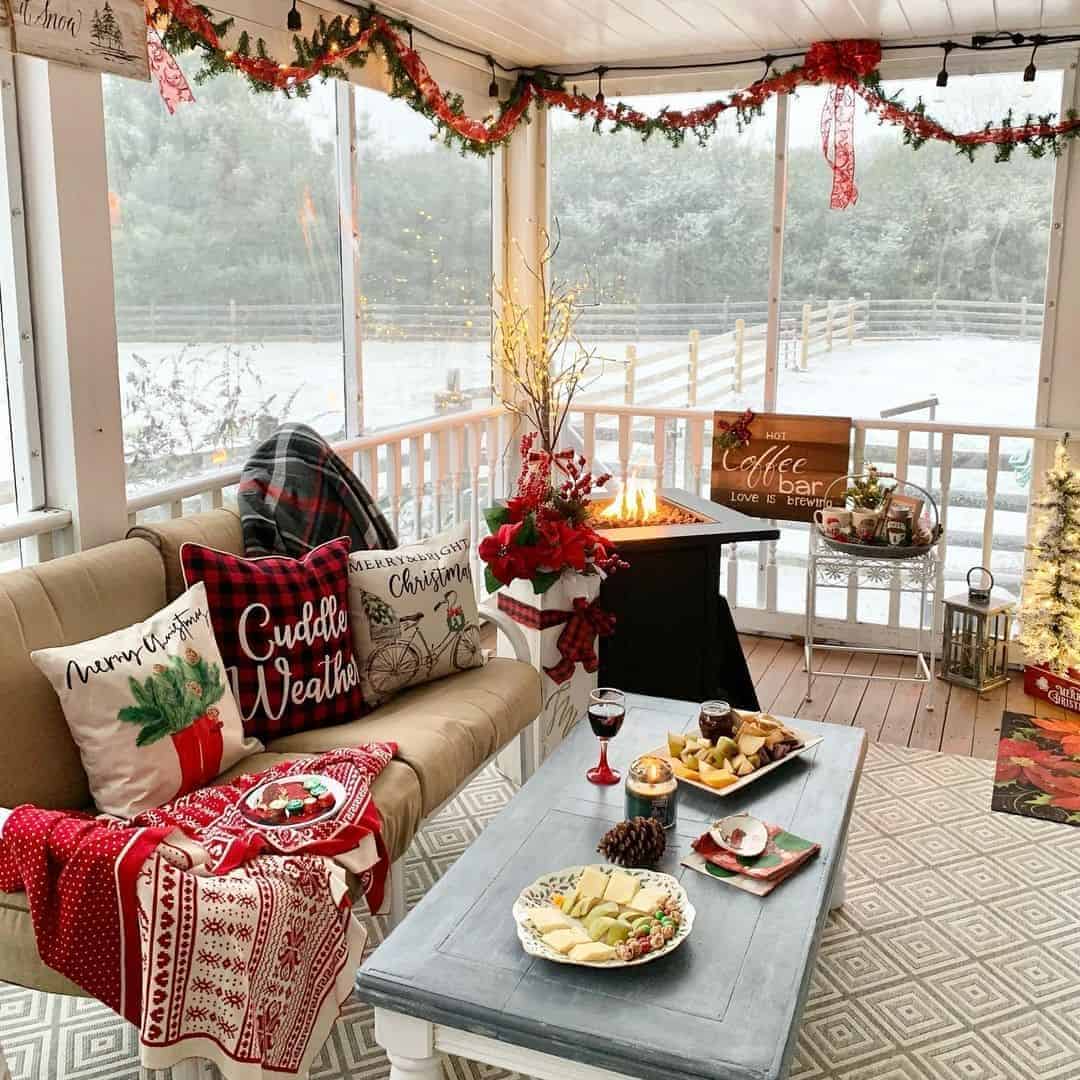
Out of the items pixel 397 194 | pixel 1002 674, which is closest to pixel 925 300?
pixel 1002 674

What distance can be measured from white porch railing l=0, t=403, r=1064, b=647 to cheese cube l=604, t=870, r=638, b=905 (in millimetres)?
2185

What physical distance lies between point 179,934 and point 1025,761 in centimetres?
277

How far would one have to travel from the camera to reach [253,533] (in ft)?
9.72

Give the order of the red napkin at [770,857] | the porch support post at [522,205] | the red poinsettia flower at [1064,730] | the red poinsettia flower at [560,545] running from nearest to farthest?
the red napkin at [770,857], the red poinsettia flower at [560,545], the red poinsettia flower at [1064,730], the porch support post at [522,205]

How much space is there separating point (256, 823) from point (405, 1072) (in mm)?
550

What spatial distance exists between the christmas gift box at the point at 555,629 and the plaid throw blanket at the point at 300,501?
43 centimetres

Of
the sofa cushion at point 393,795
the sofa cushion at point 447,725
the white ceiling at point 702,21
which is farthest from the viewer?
the white ceiling at point 702,21

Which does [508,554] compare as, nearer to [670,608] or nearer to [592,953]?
[670,608]

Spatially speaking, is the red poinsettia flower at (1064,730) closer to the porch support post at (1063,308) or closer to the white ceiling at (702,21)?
the porch support post at (1063,308)

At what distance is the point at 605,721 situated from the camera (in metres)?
2.32

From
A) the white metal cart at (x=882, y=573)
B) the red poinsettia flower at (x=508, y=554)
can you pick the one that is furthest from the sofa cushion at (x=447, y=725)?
the white metal cart at (x=882, y=573)

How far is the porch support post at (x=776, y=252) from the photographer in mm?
4480

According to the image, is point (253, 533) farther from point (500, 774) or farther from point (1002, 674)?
point (1002, 674)

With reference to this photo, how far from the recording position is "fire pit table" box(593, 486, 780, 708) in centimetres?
347
